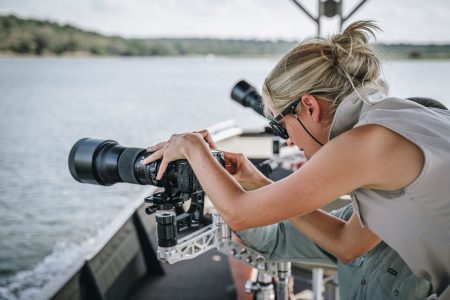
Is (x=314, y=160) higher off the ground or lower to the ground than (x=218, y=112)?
higher

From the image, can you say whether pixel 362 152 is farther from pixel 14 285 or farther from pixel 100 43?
pixel 100 43

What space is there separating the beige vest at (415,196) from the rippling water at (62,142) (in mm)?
309

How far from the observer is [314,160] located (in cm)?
112

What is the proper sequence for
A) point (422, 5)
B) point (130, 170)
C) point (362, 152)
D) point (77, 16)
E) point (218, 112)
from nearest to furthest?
point (362, 152) → point (130, 170) → point (422, 5) → point (218, 112) → point (77, 16)

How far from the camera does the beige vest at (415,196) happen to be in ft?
3.60

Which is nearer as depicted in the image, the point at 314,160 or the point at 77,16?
the point at 314,160

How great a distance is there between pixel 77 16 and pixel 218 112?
2157cm

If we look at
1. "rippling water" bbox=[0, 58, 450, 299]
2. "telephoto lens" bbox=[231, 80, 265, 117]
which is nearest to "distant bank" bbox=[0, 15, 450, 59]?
"rippling water" bbox=[0, 58, 450, 299]

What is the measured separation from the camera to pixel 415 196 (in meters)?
1.12

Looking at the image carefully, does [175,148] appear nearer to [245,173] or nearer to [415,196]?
[245,173]

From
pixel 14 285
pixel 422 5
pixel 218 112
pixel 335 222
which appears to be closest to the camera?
pixel 335 222

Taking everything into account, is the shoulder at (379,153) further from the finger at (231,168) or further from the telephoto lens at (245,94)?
the telephoto lens at (245,94)

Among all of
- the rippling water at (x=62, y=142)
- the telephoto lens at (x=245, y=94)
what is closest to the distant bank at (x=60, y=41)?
the rippling water at (x=62, y=142)

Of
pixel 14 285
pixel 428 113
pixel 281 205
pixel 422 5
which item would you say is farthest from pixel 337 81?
pixel 422 5
